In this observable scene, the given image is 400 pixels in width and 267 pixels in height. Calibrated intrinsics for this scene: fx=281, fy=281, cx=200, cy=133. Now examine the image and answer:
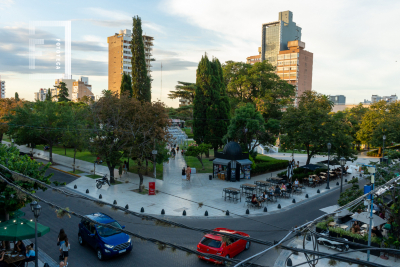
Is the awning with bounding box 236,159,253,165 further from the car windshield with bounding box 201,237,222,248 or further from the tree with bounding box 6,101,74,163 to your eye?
the tree with bounding box 6,101,74,163

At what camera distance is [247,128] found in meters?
33.0

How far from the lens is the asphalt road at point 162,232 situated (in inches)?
465

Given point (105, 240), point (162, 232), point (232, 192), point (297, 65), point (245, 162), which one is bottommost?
point (162, 232)

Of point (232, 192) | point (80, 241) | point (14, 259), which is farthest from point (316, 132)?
point (14, 259)

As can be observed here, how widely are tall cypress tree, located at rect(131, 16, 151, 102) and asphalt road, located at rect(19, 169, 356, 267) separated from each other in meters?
21.2

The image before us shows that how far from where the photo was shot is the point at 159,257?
12.1 meters

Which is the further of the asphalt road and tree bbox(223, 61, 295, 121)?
tree bbox(223, 61, 295, 121)

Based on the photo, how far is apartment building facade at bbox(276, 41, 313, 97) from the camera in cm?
11231

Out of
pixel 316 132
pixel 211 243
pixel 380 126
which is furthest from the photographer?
pixel 380 126

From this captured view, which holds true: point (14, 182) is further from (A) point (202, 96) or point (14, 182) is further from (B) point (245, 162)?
(A) point (202, 96)

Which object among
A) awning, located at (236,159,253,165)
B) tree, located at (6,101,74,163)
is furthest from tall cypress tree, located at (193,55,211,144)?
tree, located at (6,101,74,163)

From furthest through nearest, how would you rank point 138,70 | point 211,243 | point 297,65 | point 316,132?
1. point 297,65
2. point 138,70
3. point 316,132
4. point 211,243

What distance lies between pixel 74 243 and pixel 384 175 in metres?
16.4

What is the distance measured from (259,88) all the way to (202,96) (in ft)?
41.2
